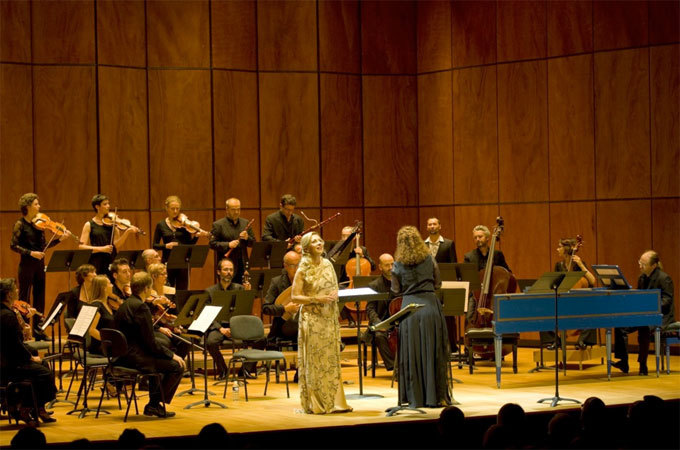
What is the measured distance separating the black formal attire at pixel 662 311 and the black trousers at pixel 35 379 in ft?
17.8

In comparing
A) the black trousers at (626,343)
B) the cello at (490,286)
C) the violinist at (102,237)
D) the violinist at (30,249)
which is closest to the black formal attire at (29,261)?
the violinist at (30,249)

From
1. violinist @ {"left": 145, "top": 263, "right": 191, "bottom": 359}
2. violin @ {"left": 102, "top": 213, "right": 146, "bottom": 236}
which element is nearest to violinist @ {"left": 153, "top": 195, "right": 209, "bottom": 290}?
violin @ {"left": 102, "top": 213, "right": 146, "bottom": 236}

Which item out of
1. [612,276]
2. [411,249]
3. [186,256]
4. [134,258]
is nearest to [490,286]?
[612,276]

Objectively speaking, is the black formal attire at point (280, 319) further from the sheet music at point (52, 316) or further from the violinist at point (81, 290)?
the sheet music at point (52, 316)

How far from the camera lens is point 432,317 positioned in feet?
25.7

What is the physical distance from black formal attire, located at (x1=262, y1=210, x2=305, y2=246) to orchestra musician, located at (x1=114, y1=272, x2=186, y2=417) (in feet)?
12.0

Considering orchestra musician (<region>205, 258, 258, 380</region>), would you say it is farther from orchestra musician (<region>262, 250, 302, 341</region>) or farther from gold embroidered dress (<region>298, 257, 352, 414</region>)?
gold embroidered dress (<region>298, 257, 352, 414</region>)

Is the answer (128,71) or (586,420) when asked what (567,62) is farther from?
(586,420)

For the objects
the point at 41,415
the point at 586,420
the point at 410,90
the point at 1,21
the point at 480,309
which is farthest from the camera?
the point at 410,90

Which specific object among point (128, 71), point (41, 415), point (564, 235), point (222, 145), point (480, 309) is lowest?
point (41, 415)

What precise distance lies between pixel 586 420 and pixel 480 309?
18.6 feet

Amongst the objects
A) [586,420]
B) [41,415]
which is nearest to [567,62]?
[41,415]

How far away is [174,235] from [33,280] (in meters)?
1.57

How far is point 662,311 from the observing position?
9.93 metres
